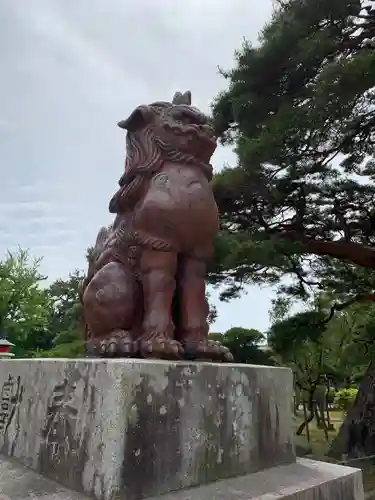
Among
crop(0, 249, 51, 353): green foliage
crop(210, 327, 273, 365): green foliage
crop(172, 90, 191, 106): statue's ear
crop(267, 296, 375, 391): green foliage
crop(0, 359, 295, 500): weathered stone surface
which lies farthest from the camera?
crop(0, 249, 51, 353): green foliage

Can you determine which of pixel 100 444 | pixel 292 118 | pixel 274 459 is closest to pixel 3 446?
pixel 100 444

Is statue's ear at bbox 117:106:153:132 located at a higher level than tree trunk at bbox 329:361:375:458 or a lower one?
higher

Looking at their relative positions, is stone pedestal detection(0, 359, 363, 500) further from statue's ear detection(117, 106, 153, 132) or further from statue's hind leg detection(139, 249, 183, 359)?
statue's ear detection(117, 106, 153, 132)

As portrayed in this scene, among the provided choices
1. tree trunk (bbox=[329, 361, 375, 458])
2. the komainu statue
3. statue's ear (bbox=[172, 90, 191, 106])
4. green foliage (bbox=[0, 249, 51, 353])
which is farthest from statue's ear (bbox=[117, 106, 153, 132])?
green foliage (bbox=[0, 249, 51, 353])

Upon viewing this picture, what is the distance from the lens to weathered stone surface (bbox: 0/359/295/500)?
1.39 metres

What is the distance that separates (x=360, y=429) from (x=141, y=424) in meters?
6.63

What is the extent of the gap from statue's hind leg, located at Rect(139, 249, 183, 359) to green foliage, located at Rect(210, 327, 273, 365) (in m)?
3.53

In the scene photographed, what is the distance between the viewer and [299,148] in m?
5.32

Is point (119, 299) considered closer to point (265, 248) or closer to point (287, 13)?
point (265, 248)

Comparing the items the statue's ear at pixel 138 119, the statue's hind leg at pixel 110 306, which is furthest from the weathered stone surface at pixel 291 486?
the statue's ear at pixel 138 119

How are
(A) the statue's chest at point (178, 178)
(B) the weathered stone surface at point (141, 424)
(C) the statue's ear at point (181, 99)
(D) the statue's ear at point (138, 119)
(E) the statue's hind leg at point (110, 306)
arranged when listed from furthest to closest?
(C) the statue's ear at point (181, 99), (D) the statue's ear at point (138, 119), (A) the statue's chest at point (178, 178), (E) the statue's hind leg at point (110, 306), (B) the weathered stone surface at point (141, 424)

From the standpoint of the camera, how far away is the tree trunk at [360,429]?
6887mm

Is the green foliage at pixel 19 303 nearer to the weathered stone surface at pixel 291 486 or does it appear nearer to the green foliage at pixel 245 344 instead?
the green foliage at pixel 245 344

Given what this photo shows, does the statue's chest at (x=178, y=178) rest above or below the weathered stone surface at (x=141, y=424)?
above
